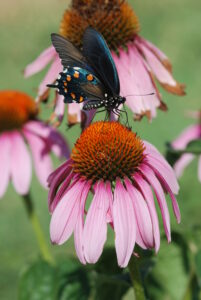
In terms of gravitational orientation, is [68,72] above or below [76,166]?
above

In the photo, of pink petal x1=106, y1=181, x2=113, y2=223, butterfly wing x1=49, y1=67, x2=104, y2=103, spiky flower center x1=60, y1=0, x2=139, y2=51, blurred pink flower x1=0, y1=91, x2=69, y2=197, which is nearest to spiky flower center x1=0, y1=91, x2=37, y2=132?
blurred pink flower x1=0, y1=91, x2=69, y2=197

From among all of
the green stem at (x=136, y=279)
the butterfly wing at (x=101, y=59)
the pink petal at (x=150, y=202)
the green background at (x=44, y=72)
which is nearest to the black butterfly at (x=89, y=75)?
the butterfly wing at (x=101, y=59)

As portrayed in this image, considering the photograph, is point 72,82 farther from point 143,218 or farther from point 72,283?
point 72,283

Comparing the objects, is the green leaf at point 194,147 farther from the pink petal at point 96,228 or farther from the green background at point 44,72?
the green background at point 44,72

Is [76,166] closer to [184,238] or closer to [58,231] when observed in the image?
[58,231]

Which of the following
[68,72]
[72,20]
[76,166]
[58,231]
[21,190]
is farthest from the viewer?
[21,190]

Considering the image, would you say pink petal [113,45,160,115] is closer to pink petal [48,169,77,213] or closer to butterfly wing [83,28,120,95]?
butterfly wing [83,28,120,95]

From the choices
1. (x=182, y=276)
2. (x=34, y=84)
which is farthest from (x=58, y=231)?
(x=34, y=84)
